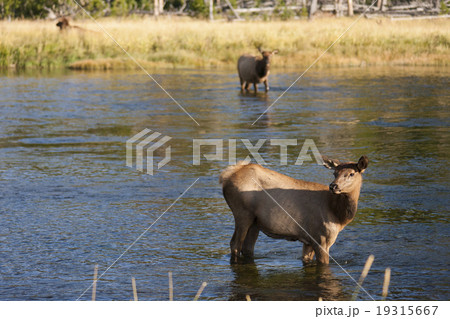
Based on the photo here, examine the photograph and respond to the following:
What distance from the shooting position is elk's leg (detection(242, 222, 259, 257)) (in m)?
9.30

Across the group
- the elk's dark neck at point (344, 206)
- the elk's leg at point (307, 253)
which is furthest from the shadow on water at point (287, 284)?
Answer: the elk's dark neck at point (344, 206)

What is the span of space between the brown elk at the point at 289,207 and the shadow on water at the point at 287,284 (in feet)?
0.91

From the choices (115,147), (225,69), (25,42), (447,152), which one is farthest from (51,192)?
(25,42)

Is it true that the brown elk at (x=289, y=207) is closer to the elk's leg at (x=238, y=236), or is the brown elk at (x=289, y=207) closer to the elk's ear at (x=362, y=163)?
the elk's leg at (x=238, y=236)

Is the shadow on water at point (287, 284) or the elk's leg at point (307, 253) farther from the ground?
the elk's leg at point (307, 253)

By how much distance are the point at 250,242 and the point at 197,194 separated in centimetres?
342

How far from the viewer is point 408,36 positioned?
37.7 metres

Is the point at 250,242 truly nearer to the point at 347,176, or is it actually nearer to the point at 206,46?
the point at 347,176

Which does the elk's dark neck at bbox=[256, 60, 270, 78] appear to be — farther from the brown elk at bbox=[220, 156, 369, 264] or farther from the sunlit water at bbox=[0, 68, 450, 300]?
the brown elk at bbox=[220, 156, 369, 264]

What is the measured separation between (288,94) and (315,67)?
872 cm

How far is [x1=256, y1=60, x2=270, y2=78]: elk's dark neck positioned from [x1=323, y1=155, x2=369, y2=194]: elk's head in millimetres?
17953

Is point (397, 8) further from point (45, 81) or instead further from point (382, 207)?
point (382, 207)

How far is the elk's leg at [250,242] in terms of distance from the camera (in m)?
9.30

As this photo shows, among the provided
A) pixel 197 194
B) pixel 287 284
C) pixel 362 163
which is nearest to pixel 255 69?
pixel 197 194
